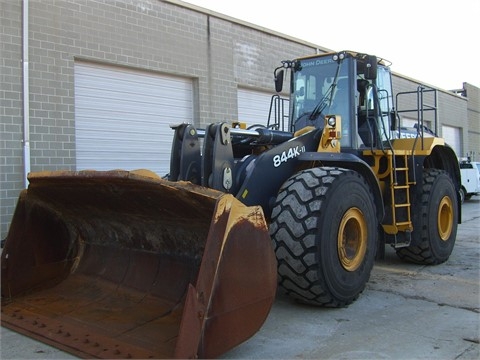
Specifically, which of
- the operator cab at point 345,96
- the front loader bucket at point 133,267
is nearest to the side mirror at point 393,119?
the operator cab at point 345,96

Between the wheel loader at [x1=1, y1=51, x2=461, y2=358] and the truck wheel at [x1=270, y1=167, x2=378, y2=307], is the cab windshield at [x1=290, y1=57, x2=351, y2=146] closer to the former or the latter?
the wheel loader at [x1=1, y1=51, x2=461, y2=358]

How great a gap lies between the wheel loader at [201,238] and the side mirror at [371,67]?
0.04 feet

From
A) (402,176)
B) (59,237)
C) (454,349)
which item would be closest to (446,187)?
(402,176)

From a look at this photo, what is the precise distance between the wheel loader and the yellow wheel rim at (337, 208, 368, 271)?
15 mm

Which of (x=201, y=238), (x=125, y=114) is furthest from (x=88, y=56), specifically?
(x=201, y=238)

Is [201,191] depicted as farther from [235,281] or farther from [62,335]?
[62,335]

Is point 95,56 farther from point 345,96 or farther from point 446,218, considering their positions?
point 446,218

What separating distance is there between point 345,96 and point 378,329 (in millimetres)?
2972

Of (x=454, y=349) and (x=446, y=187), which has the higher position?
(x=446, y=187)

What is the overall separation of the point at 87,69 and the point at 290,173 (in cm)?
596

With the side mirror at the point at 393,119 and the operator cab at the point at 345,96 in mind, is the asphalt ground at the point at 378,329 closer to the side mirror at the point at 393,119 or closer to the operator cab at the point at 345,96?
the operator cab at the point at 345,96

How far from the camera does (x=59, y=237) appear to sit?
5160 mm

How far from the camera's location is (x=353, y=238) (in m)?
5.17

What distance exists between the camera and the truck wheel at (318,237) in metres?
4.46
